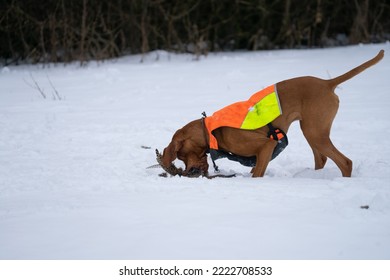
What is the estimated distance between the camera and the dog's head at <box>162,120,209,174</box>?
4.75 m

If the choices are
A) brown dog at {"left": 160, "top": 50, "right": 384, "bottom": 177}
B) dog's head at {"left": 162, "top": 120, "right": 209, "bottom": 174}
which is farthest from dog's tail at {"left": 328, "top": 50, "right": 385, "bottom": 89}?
dog's head at {"left": 162, "top": 120, "right": 209, "bottom": 174}

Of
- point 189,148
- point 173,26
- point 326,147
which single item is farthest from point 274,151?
point 173,26

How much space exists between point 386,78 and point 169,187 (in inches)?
232

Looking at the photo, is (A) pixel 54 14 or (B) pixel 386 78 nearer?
(B) pixel 386 78

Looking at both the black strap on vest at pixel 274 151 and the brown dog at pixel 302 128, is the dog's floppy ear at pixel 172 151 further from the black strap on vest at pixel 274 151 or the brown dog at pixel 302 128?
the black strap on vest at pixel 274 151

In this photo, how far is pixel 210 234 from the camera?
285cm

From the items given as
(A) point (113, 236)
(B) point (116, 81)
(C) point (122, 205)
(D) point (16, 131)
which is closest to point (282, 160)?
(C) point (122, 205)

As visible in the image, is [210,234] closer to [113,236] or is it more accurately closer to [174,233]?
[174,233]

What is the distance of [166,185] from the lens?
406 centimetres

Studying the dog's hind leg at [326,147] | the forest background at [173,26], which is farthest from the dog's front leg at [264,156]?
the forest background at [173,26]

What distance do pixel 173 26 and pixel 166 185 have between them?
9.89m

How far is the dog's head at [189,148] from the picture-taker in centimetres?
475

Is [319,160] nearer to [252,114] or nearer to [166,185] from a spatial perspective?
[252,114]

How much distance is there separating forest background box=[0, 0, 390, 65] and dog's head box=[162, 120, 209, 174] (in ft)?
25.9
